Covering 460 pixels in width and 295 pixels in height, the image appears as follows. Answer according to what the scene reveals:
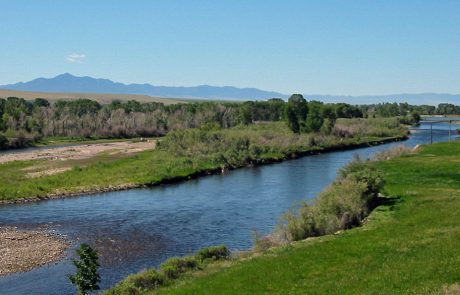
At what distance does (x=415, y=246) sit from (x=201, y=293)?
10.2 meters

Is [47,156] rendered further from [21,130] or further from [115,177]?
[21,130]

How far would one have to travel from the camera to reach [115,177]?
6956 cm

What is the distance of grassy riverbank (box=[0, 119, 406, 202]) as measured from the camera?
63.3m

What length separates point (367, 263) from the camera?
2281 cm

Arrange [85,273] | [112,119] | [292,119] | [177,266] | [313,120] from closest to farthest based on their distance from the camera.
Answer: [85,273] → [177,266] → [313,120] → [292,119] → [112,119]

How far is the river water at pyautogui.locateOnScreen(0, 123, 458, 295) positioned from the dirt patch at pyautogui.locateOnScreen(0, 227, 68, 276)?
1023 millimetres

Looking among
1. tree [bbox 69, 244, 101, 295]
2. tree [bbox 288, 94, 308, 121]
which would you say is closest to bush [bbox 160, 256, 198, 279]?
tree [bbox 69, 244, 101, 295]

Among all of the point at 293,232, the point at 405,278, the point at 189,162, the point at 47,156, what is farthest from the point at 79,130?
the point at 405,278

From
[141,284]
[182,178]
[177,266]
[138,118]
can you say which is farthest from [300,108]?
[141,284]

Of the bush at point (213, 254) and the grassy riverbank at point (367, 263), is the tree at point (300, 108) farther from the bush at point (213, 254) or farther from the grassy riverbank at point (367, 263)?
the bush at point (213, 254)

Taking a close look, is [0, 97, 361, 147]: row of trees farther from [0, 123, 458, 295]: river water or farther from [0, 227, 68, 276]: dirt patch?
[0, 227, 68, 276]: dirt patch

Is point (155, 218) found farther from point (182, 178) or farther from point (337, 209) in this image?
point (182, 178)

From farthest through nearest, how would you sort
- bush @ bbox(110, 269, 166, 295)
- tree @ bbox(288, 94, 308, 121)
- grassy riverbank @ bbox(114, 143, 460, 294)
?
tree @ bbox(288, 94, 308, 121) < bush @ bbox(110, 269, 166, 295) < grassy riverbank @ bbox(114, 143, 460, 294)

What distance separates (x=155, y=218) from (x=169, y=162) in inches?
1334
